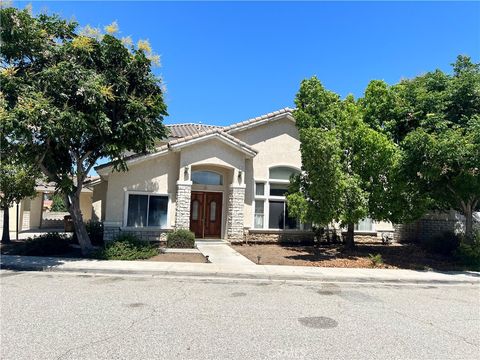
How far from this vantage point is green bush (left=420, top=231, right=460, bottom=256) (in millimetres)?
17547

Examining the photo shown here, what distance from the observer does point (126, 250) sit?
14.0 meters

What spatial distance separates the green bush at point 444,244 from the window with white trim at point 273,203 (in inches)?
243

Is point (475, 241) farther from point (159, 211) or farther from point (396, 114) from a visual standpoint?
point (159, 211)

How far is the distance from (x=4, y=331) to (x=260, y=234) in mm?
14230

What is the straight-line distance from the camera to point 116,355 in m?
4.97

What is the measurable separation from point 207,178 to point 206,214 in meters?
1.84

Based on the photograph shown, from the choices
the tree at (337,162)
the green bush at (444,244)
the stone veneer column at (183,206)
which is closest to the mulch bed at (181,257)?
the stone veneer column at (183,206)

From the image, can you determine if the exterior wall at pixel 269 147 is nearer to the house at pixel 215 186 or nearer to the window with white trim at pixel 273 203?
the house at pixel 215 186

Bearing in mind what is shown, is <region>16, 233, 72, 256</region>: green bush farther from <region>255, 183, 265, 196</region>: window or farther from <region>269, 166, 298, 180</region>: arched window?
<region>269, 166, 298, 180</region>: arched window

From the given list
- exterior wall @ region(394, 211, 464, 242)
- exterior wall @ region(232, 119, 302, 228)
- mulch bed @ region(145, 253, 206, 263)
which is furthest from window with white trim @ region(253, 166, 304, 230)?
exterior wall @ region(394, 211, 464, 242)

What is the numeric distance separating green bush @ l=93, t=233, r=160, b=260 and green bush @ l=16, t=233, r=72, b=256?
2.03 m

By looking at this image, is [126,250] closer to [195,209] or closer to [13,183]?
[195,209]

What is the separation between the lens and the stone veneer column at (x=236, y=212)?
18516mm

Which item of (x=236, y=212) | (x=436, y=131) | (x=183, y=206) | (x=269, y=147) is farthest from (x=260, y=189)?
(x=436, y=131)
